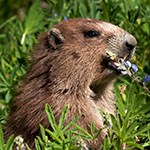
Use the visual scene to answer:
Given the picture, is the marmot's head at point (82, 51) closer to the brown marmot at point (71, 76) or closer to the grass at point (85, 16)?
the brown marmot at point (71, 76)

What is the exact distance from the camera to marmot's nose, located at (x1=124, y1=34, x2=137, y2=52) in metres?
5.16

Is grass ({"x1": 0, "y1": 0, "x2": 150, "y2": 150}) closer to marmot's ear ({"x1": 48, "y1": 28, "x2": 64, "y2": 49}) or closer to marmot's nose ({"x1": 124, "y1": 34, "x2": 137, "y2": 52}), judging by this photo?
marmot's nose ({"x1": 124, "y1": 34, "x2": 137, "y2": 52})

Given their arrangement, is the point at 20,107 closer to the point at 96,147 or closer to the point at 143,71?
the point at 96,147

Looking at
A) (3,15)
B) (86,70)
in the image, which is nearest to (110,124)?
(86,70)

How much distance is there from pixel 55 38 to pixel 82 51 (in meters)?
0.21

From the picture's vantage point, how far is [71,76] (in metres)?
5.20

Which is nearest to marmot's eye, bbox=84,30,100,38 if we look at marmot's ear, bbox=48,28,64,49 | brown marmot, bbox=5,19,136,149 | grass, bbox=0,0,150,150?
brown marmot, bbox=5,19,136,149

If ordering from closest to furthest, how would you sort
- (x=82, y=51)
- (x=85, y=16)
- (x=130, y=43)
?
(x=130, y=43) → (x=82, y=51) → (x=85, y=16)

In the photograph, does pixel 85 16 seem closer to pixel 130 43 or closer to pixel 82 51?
pixel 82 51

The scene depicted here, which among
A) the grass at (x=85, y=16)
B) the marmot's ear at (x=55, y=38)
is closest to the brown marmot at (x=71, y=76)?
the marmot's ear at (x=55, y=38)

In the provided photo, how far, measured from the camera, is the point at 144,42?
6043 mm

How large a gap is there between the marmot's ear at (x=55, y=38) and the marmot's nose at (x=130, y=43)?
45cm

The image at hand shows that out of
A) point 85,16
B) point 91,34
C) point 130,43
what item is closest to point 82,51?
point 91,34

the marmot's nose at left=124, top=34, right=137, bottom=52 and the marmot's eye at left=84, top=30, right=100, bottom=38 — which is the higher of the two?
the marmot's eye at left=84, top=30, right=100, bottom=38
